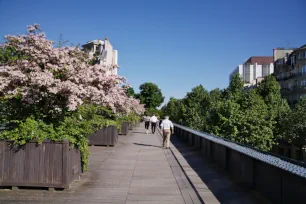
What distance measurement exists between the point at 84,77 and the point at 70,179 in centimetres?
227

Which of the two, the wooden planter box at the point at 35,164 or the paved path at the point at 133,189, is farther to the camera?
the wooden planter box at the point at 35,164

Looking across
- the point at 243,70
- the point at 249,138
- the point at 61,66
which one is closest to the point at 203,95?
the point at 249,138

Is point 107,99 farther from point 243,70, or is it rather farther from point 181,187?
point 243,70

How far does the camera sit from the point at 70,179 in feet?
24.5

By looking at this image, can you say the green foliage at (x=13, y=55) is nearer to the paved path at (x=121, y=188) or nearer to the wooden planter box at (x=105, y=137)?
the paved path at (x=121, y=188)

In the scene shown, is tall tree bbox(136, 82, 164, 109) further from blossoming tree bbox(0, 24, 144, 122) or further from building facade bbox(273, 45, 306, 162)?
blossoming tree bbox(0, 24, 144, 122)

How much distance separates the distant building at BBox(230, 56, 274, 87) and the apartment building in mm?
21062

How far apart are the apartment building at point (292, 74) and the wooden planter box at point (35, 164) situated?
62615 millimetres

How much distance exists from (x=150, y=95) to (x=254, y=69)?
3250cm

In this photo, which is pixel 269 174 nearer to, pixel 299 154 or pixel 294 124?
pixel 294 124

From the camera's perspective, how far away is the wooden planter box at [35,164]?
23.3 ft

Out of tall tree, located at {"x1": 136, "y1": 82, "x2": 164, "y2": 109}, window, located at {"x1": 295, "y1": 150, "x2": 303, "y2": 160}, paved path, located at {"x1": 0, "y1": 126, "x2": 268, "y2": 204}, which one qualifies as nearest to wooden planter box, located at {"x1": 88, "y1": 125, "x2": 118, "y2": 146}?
paved path, located at {"x1": 0, "y1": 126, "x2": 268, "y2": 204}

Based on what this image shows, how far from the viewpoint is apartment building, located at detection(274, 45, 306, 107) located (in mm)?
66625

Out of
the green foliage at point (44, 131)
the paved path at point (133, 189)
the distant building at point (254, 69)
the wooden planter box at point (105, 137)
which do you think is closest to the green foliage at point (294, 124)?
the wooden planter box at point (105, 137)
